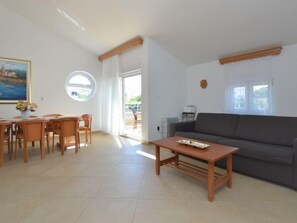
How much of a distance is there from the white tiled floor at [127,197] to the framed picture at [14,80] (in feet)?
8.09

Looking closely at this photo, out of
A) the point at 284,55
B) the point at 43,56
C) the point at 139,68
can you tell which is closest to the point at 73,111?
the point at 43,56

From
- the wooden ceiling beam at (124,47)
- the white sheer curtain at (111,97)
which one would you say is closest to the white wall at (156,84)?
the wooden ceiling beam at (124,47)

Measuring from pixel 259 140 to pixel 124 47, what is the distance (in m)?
3.93

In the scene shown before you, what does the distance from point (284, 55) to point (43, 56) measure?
20.0 ft

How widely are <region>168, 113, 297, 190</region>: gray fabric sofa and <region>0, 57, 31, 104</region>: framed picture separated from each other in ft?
13.9

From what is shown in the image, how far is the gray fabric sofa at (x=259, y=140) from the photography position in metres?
2.13

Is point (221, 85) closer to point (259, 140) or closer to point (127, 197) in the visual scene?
point (259, 140)

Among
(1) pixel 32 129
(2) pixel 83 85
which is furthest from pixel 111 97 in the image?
(1) pixel 32 129

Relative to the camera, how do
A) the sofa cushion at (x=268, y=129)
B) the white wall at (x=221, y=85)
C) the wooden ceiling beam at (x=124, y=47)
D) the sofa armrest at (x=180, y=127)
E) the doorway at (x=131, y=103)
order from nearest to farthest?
the sofa cushion at (x=268, y=129) → the white wall at (x=221, y=85) → the sofa armrest at (x=180, y=127) → the wooden ceiling beam at (x=124, y=47) → the doorway at (x=131, y=103)

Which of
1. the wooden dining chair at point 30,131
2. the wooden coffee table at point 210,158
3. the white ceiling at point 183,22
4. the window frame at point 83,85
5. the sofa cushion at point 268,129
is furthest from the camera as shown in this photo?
the window frame at point 83,85

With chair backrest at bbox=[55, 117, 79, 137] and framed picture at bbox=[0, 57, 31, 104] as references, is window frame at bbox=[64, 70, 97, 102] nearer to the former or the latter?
framed picture at bbox=[0, 57, 31, 104]

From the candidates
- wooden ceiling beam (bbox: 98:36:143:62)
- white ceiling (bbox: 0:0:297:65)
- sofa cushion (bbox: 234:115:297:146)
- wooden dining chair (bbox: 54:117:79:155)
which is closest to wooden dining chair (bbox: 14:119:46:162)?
wooden dining chair (bbox: 54:117:79:155)

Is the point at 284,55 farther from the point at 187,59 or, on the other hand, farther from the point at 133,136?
the point at 133,136

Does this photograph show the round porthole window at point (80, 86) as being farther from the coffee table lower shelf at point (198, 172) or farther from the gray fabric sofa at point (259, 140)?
the coffee table lower shelf at point (198, 172)
